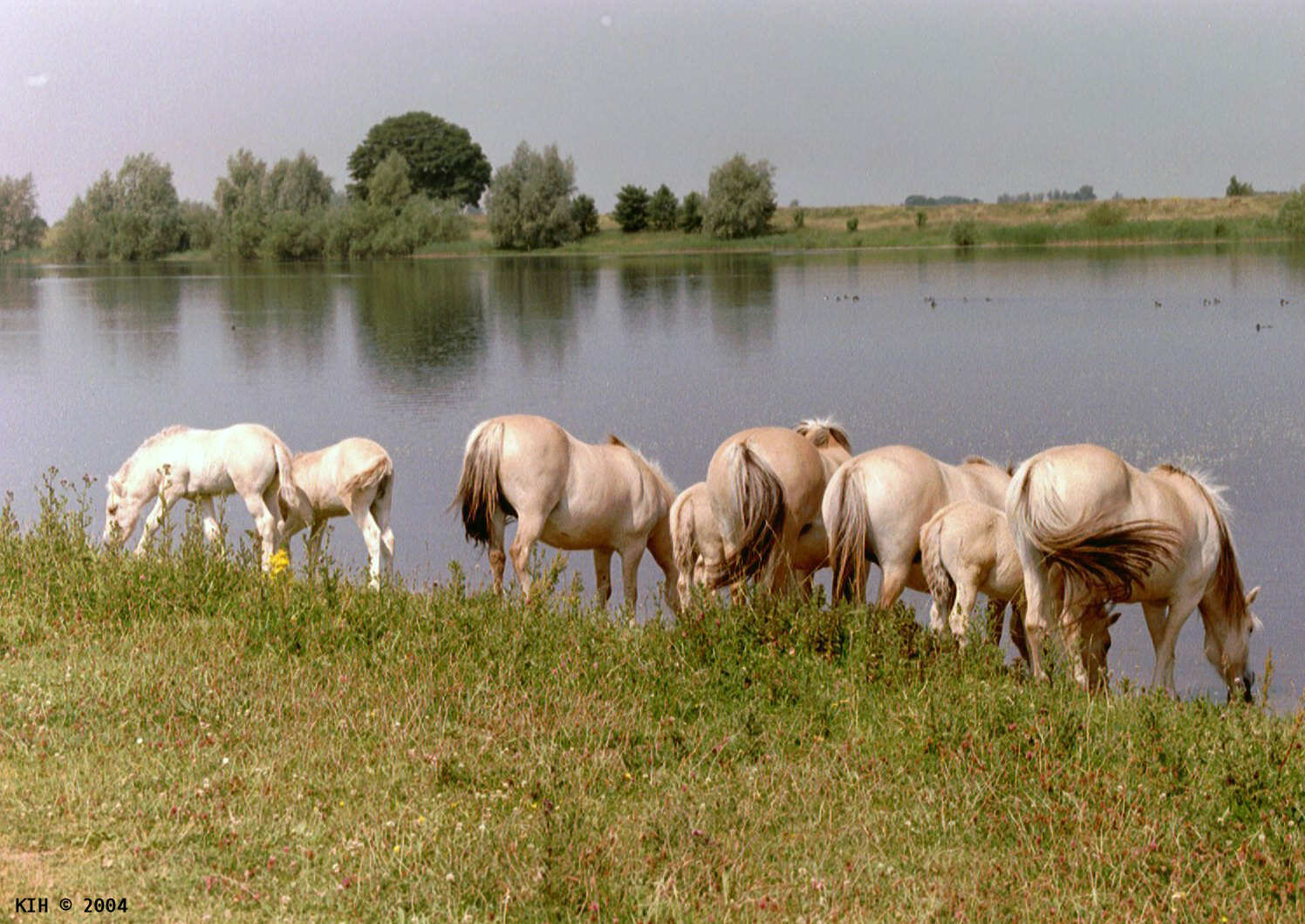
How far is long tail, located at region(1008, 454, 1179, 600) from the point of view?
8477 millimetres

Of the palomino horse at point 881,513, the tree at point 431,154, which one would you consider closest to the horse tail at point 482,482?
the palomino horse at point 881,513

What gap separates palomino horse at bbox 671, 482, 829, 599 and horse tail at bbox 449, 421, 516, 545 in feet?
4.66

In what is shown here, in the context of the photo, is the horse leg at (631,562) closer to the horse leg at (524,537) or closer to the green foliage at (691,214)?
the horse leg at (524,537)

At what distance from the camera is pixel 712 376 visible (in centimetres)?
3034

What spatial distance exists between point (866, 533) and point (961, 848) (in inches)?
184

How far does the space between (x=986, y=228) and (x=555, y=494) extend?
87837 mm

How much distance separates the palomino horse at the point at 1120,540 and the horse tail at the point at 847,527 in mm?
1230

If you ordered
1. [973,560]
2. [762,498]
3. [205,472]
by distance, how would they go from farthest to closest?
[205,472], [762,498], [973,560]

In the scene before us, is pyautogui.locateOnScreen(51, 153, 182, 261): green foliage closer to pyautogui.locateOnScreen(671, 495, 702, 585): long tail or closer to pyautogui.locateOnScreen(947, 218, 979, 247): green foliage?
pyautogui.locateOnScreen(947, 218, 979, 247): green foliage

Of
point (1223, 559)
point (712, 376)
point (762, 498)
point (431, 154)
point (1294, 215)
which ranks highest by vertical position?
point (431, 154)

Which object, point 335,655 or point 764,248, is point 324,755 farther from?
point 764,248

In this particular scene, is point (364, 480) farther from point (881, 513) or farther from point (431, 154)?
point (431, 154)

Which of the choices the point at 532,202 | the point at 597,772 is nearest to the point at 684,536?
the point at 597,772

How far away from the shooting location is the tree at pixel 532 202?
91.3 meters
